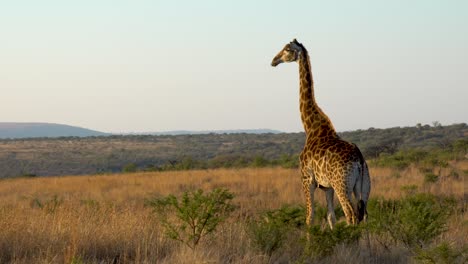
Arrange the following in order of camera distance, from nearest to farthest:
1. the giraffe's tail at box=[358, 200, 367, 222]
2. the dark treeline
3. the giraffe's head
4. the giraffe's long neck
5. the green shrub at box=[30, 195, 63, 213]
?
the giraffe's tail at box=[358, 200, 367, 222] → the giraffe's long neck → the giraffe's head → the green shrub at box=[30, 195, 63, 213] → the dark treeline

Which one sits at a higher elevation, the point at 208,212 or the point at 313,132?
the point at 313,132

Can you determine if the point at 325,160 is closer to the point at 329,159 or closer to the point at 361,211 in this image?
the point at 329,159

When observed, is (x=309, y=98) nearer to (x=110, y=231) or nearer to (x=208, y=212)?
(x=208, y=212)

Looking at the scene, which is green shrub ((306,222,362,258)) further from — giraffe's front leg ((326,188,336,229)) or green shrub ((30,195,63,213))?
green shrub ((30,195,63,213))

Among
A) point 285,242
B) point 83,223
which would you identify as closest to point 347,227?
point 285,242

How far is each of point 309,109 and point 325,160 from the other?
1229 mm

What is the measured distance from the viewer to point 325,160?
7625 mm

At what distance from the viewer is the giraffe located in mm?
7359

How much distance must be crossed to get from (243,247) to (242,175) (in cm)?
1416

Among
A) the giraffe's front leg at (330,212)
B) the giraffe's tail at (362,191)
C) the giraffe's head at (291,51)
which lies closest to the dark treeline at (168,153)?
the giraffe's head at (291,51)

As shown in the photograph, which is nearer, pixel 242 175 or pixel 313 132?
pixel 313 132

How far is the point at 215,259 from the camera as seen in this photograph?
616 centimetres

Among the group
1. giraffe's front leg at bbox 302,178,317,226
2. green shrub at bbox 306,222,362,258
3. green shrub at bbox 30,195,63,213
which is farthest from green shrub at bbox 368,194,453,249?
green shrub at bbox 30,195,63,213

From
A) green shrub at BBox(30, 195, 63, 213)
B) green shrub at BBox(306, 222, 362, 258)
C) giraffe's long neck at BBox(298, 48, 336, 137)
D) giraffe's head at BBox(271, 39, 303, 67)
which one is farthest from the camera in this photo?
green shrub at BBox(30, 195, 63, 213)
